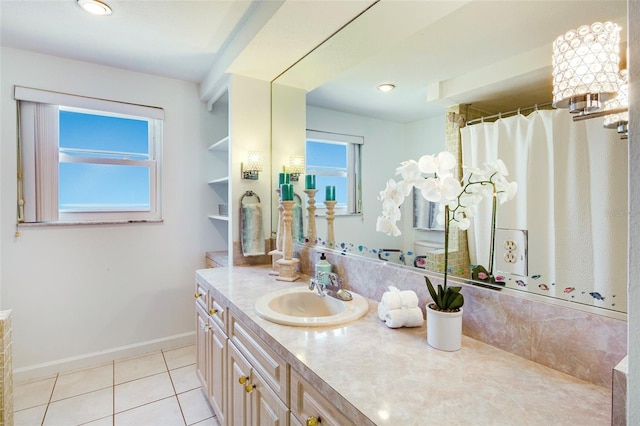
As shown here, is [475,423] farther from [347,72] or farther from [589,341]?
[347,72]

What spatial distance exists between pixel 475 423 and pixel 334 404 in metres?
0.33

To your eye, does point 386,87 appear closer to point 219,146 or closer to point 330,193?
point 330,193

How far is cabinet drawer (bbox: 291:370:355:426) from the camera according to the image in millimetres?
831

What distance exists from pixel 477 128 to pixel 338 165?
0.91 m

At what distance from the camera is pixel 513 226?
1.06 metres

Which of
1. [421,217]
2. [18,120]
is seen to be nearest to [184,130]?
[18,120]

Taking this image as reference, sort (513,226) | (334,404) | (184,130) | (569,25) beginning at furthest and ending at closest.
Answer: (184,130) → (513,226) → (569,25) → (334,404)

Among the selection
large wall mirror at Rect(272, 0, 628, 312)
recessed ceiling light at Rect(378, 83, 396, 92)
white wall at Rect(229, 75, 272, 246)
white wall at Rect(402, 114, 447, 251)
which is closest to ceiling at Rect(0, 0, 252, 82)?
white wall at Rect(229, 75, 272, 246)

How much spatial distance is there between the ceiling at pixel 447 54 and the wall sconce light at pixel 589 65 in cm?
11

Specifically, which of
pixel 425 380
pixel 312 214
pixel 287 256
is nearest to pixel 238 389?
pixel 287 256

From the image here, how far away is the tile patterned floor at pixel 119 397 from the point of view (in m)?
1.90

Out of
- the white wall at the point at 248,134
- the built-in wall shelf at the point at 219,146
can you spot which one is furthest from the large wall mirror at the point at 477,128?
the built-in wall shelf at the point at 219,146

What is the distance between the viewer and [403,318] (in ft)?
3.86

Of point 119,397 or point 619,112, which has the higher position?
point 619,112
